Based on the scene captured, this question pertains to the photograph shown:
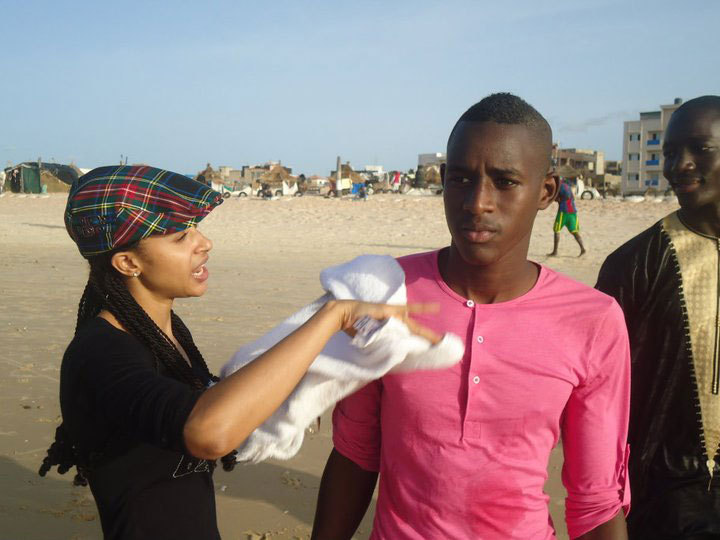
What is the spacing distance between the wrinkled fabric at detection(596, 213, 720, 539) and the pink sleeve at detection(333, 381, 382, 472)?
3.88 ft

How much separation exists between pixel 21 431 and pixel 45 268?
30.8 feet

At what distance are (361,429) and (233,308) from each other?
7.68 metres

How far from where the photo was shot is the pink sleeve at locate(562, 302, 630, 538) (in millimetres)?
2042

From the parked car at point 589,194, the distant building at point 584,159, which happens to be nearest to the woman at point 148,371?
the parked car at point 589,194

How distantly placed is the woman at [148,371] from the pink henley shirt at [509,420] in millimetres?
232

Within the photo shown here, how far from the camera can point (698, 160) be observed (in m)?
3.11

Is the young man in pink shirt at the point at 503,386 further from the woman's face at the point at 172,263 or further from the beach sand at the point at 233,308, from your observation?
the beach sand at the point at 233,308

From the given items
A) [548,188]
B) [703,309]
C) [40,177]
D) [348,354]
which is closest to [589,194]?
[40,177]

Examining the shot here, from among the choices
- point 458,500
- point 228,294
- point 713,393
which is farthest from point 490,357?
point 228,294

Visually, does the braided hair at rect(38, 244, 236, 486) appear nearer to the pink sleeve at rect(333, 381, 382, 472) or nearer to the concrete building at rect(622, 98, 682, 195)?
the pink sleeve at rect(333, 381, 382, 472)

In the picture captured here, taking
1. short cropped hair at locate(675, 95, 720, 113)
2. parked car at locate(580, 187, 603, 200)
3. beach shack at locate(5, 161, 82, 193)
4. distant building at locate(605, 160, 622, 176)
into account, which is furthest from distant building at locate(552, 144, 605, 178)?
short cropped hair at locate(675, 95, 720, 113)

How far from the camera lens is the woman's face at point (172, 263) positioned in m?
2.19

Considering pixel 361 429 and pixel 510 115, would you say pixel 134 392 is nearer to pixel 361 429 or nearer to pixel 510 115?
pixel 361 429

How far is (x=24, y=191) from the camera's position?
49281mm
